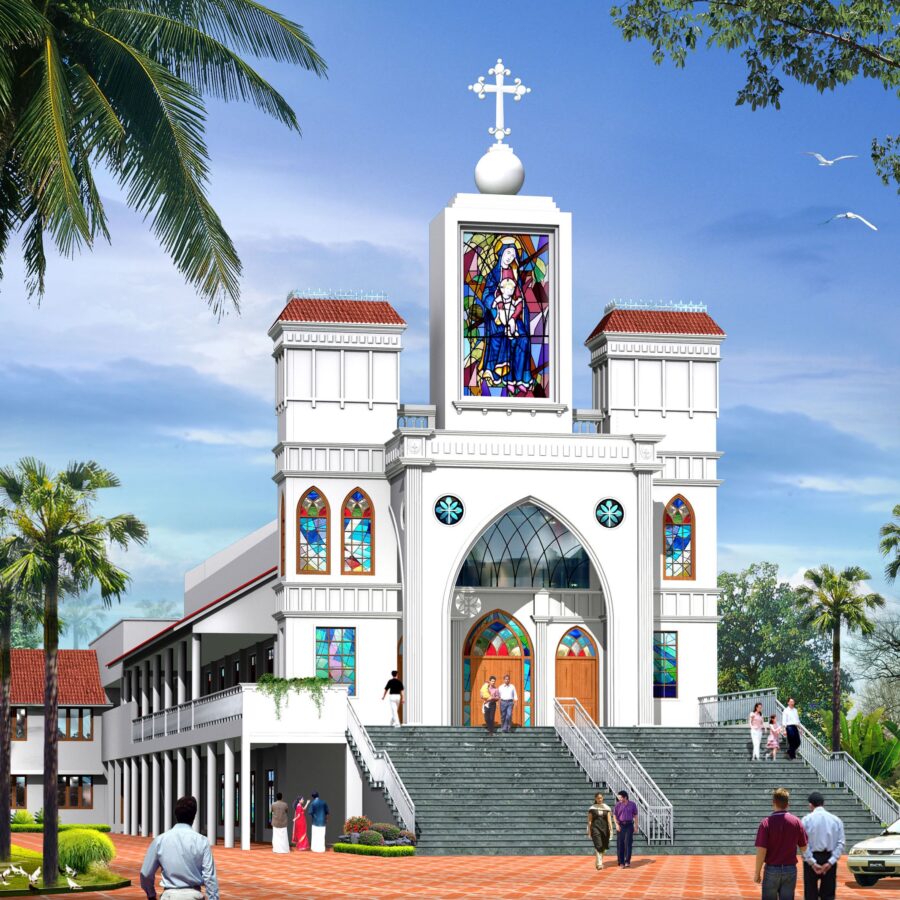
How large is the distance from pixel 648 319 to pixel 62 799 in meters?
34.2

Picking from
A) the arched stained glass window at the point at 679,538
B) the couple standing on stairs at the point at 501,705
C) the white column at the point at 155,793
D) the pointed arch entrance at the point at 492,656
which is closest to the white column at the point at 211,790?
the pointed arch entrance at the point at 492,656

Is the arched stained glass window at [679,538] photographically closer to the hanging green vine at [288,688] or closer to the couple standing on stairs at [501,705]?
the couple standing on stairs at [501,705]

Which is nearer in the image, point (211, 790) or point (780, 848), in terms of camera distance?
point (780, 848)

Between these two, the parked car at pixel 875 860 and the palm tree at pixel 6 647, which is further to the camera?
the palm tree at pixel 6 647

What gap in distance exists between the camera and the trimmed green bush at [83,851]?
105ft

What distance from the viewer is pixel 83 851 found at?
3192cm

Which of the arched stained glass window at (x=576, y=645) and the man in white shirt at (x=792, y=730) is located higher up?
the arched stained glass window at (x=576, y=645)

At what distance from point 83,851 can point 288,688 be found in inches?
517

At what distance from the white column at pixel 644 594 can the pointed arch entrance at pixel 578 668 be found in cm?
172

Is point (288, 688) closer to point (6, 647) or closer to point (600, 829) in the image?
point (6, 647)

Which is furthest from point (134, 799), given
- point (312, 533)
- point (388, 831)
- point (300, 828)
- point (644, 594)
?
point (388, 831)

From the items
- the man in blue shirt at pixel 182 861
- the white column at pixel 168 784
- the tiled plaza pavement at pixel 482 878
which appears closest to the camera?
the man in blue shirt at pixel 182 861

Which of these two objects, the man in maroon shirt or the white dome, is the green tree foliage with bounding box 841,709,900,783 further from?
the man in maroon shirt

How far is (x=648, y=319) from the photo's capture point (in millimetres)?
54594
